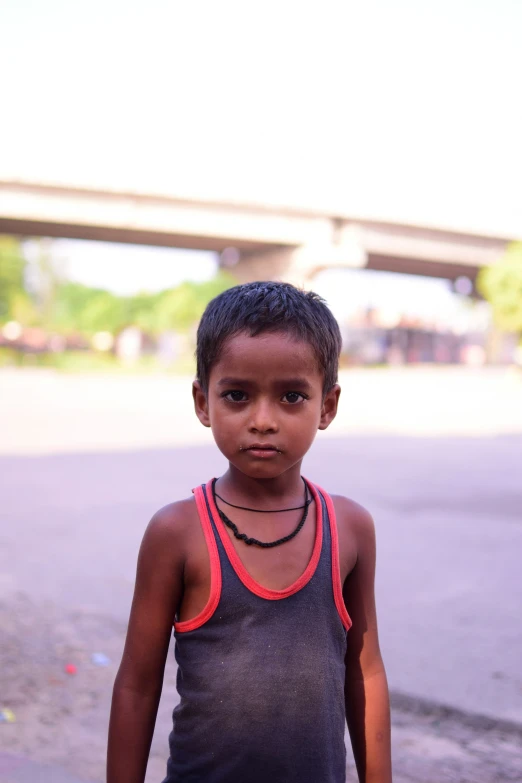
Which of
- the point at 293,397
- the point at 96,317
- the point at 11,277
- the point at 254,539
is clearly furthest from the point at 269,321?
the point at 96,317

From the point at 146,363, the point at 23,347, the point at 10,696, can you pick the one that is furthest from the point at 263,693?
the point at 23,347

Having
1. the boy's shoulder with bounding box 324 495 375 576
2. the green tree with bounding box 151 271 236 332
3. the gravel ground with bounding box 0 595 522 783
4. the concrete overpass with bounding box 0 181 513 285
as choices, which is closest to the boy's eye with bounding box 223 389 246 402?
the boy's shoulder with bounding box 324 495 375 576

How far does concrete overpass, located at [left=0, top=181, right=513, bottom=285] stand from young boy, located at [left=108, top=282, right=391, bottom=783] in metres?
27.7

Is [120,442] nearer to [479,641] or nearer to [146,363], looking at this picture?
[479,641]

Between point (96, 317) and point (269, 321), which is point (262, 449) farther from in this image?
point (96, 317)

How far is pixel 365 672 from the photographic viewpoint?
1.75m

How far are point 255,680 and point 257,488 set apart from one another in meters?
0.36

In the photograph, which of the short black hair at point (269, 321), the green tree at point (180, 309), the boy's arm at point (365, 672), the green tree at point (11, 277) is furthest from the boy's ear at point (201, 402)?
the green tree at point (11, 277)

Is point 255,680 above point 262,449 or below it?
below

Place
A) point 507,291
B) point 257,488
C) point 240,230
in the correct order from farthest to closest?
1. point 240,230
2. point 507,291
3. point 257,488

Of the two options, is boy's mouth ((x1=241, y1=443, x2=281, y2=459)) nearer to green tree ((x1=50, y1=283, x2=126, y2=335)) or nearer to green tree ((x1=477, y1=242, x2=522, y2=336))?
green tree ((x1=477, y1=242, x2=522, y2=336))

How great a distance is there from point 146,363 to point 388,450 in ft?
99.4

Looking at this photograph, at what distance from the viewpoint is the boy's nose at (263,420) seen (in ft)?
5.06

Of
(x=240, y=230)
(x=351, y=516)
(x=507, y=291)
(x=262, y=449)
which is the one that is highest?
(x=240, y=230)
